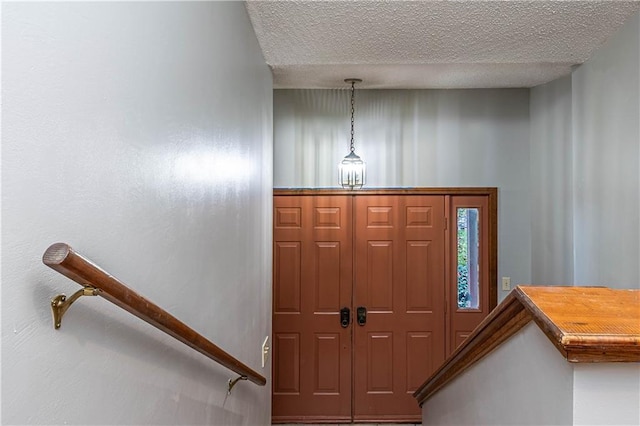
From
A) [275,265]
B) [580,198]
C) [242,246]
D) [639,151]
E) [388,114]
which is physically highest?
[388,114]

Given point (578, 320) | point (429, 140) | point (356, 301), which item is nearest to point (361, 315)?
point (356, 301)

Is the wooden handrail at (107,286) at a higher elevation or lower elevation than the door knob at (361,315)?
higher

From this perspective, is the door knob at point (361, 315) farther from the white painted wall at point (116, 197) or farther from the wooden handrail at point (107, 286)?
the wooden handrail at point (107, 286)

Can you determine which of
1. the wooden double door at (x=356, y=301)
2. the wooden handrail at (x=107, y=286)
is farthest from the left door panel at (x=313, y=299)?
the wooden handrail at (x=107, y=286)

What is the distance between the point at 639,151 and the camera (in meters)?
2.12

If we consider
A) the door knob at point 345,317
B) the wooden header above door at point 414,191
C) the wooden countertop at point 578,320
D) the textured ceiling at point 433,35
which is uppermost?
the textured ceiling at point 433,35

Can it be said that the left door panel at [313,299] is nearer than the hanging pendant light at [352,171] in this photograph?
No

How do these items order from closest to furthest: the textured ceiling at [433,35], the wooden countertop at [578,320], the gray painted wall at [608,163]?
the wooden countertop at [578,320] < the textured ceiling at [433,35] < the gray painted wall at [608,163]

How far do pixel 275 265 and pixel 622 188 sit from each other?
2569 millimetres

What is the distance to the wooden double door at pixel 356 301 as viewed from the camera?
12.8 ft

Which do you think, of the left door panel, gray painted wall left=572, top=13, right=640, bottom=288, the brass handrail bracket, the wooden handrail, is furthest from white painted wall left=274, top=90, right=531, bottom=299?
the brass handrail bracket

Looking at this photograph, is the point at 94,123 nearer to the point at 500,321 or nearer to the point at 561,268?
the point at 500,321

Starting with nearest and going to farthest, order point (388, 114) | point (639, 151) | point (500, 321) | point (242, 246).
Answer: point (500, 321) < point (242, 246) < point (639, 151) < point (388, 114)

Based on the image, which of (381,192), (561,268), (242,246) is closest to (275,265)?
(381,192)
